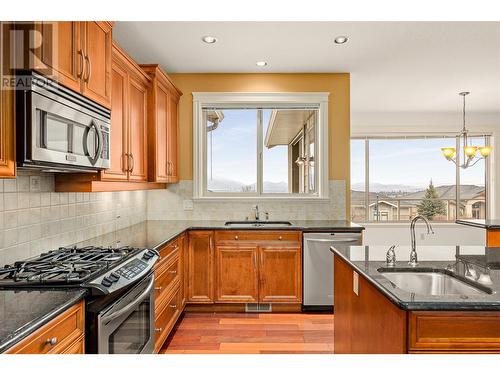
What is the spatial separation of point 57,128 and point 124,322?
0.98 m

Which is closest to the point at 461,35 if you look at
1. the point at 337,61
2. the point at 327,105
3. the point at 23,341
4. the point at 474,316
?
the point at 337,61

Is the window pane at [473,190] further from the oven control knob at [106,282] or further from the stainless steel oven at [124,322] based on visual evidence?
the oven control knob at [106,282]

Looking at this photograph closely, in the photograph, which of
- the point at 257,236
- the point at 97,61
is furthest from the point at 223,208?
the point at 97,61

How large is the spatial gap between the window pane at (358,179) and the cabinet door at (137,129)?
4397 millimetres

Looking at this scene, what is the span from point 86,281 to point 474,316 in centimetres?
147

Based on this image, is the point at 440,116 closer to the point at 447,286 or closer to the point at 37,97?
the point at 447,286

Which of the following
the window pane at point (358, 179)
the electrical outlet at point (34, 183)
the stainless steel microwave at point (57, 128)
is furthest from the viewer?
the window pane at point (358, 179)

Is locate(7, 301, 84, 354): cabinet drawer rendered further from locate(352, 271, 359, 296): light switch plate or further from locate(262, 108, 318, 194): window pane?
locate(262, 108, 318, 194): window pane

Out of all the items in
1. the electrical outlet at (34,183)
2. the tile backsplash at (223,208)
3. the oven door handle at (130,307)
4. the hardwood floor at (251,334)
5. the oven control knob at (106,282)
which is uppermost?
the electrical outlet at (34,183)

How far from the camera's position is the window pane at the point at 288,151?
14.9 feet

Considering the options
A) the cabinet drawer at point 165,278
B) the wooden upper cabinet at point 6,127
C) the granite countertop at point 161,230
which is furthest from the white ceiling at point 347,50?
the cabinet drawer at point 165,278

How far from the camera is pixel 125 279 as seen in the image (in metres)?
1.79

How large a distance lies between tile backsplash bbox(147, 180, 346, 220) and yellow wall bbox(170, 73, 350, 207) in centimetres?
17

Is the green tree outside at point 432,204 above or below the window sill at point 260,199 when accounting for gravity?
below
